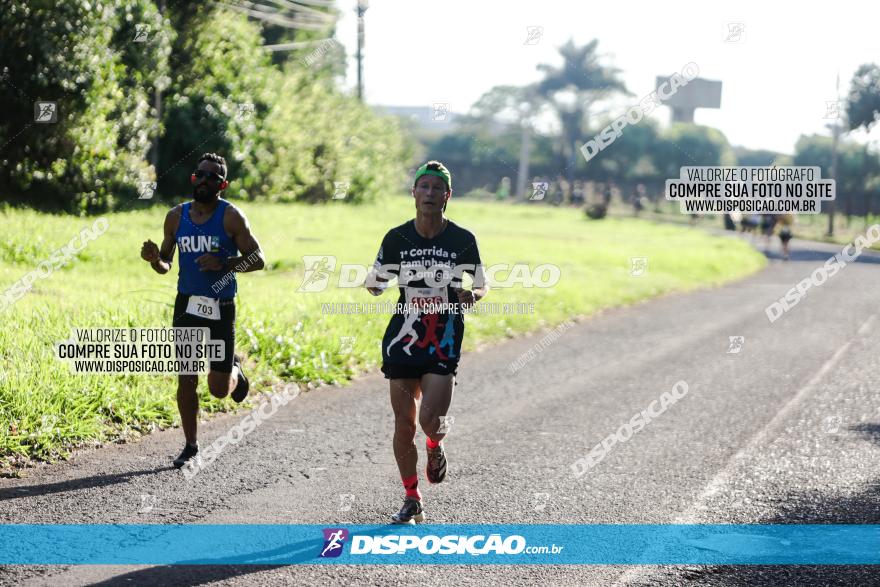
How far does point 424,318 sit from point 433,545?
1.29 meters

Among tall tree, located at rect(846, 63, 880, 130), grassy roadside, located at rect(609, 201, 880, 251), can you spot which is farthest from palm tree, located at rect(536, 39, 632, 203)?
tall tree, located at rect(846, 63, 880, 130)

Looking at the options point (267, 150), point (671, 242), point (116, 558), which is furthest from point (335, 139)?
point (116, 558)

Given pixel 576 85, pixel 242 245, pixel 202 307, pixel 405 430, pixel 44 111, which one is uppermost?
pixel 576 85

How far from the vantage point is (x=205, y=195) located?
6379mm

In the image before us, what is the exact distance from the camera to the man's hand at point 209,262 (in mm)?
6258

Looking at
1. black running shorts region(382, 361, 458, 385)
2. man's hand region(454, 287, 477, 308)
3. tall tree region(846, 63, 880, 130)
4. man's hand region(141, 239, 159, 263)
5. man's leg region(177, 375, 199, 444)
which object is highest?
tall tree region(846, 63, 880, 130)

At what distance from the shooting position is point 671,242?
34094mm

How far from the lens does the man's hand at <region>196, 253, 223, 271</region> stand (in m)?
6.26

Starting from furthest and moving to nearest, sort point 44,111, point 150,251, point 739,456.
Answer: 1. point 44,111
2. point 739,456
3. point 150,251

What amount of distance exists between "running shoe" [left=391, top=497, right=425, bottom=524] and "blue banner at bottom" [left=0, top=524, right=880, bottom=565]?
7 cm

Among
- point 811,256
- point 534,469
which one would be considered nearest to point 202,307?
point 534,469

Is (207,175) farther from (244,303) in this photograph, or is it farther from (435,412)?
(244,303)

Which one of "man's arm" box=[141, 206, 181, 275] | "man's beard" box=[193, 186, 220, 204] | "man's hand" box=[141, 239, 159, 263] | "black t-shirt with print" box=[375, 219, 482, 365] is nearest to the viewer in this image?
"black t-shirt with print" box=[375, 219, 482, 365]

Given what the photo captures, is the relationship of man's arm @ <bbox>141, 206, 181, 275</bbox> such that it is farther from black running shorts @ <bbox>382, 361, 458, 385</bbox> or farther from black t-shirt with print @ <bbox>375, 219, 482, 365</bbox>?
black running shorts @ <bbox>382, 361, 458, 385</bbox>
